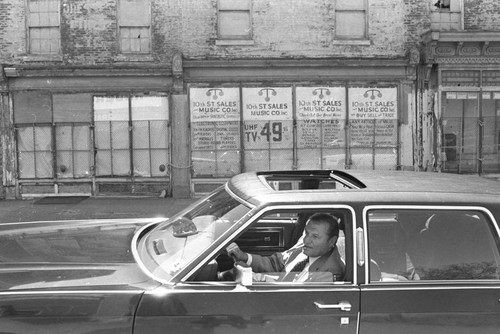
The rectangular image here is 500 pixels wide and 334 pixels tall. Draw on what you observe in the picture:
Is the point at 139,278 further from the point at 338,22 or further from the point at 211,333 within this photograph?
the point at 338,22

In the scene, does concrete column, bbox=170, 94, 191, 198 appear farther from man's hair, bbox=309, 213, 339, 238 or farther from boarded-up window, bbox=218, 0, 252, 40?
man's hair, bbox=309, 213, 339, 238

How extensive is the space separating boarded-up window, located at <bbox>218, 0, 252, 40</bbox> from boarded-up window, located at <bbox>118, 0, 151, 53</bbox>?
2.04 m

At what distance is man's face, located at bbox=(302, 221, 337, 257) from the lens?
3.11 m

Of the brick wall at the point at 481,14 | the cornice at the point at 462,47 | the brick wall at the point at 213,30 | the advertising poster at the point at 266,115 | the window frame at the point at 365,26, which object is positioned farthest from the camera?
the brick wall at the point at 481,14

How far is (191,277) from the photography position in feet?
8.96

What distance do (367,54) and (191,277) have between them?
12351 millimetres

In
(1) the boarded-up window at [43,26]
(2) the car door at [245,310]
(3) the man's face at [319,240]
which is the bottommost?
(2) the car door at [245,310]

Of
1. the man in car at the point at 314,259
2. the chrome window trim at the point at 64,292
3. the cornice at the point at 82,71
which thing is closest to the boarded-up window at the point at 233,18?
the cornice at the point at 82,71

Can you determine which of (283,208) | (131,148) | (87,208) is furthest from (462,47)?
(283,208)

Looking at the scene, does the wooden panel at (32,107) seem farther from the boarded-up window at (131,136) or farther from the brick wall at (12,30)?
the boarded-up window at (131,136)

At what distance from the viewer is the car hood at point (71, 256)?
2.77 metres

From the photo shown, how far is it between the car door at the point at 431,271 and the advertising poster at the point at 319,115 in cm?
1080

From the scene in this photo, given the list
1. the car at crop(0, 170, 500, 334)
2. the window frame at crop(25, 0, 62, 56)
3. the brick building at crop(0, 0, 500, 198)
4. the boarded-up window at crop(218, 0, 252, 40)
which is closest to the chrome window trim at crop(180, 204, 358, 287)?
the car at crop(0, 170, 500, 334)

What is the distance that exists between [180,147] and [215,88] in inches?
75.3
